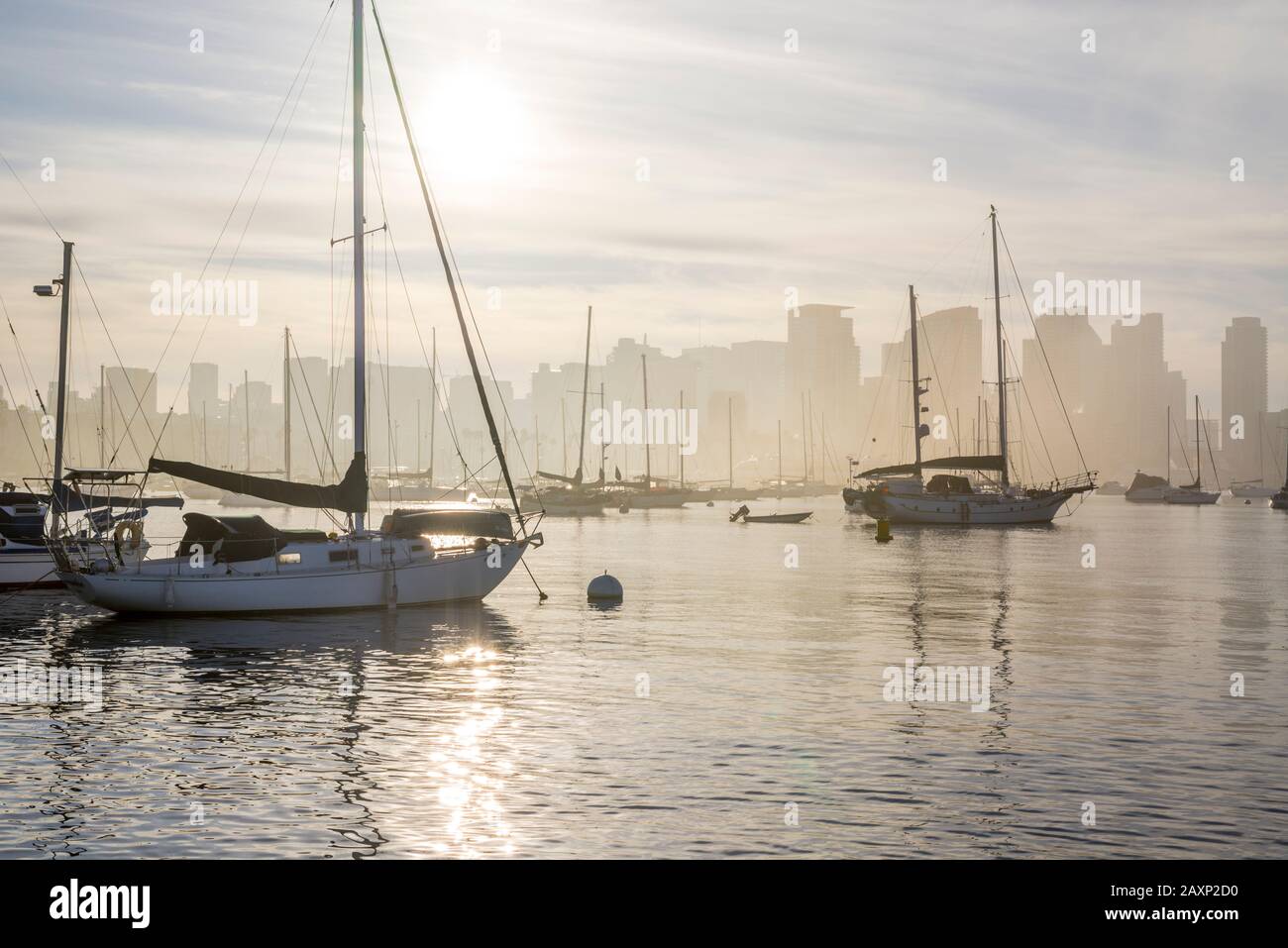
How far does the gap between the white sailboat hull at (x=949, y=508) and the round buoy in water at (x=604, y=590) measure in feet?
234

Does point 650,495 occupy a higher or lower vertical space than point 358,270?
lower

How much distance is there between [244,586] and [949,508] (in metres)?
89.2

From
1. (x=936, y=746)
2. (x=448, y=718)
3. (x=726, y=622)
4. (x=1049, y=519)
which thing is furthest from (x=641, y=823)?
(x=1049, y=519)

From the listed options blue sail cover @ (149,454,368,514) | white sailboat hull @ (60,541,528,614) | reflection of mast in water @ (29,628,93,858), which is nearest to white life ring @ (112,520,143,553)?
white sailboat hull @ (60,541,528,614)

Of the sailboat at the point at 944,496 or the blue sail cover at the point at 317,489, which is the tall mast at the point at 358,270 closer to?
the blue sail cover at the point at 317,489

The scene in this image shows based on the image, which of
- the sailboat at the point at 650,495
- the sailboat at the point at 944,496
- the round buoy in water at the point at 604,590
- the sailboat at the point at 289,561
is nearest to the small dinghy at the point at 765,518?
the sailboat at the point at 944,496

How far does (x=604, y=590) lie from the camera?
49.0 meters

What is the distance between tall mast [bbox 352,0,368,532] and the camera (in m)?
38.6

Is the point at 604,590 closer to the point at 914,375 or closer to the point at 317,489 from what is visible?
the point at 317,489

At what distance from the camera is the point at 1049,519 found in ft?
421

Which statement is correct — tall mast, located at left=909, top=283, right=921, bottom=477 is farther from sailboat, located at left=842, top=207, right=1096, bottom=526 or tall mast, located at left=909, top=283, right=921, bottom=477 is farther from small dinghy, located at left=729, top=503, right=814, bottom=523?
small dinghy, located at left=729, top=503, right=814, bottom=523

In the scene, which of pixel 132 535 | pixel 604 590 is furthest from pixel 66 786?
pixel 604 590

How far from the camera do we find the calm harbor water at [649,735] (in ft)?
51.4

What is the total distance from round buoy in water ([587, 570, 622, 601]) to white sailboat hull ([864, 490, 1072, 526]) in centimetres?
7121
